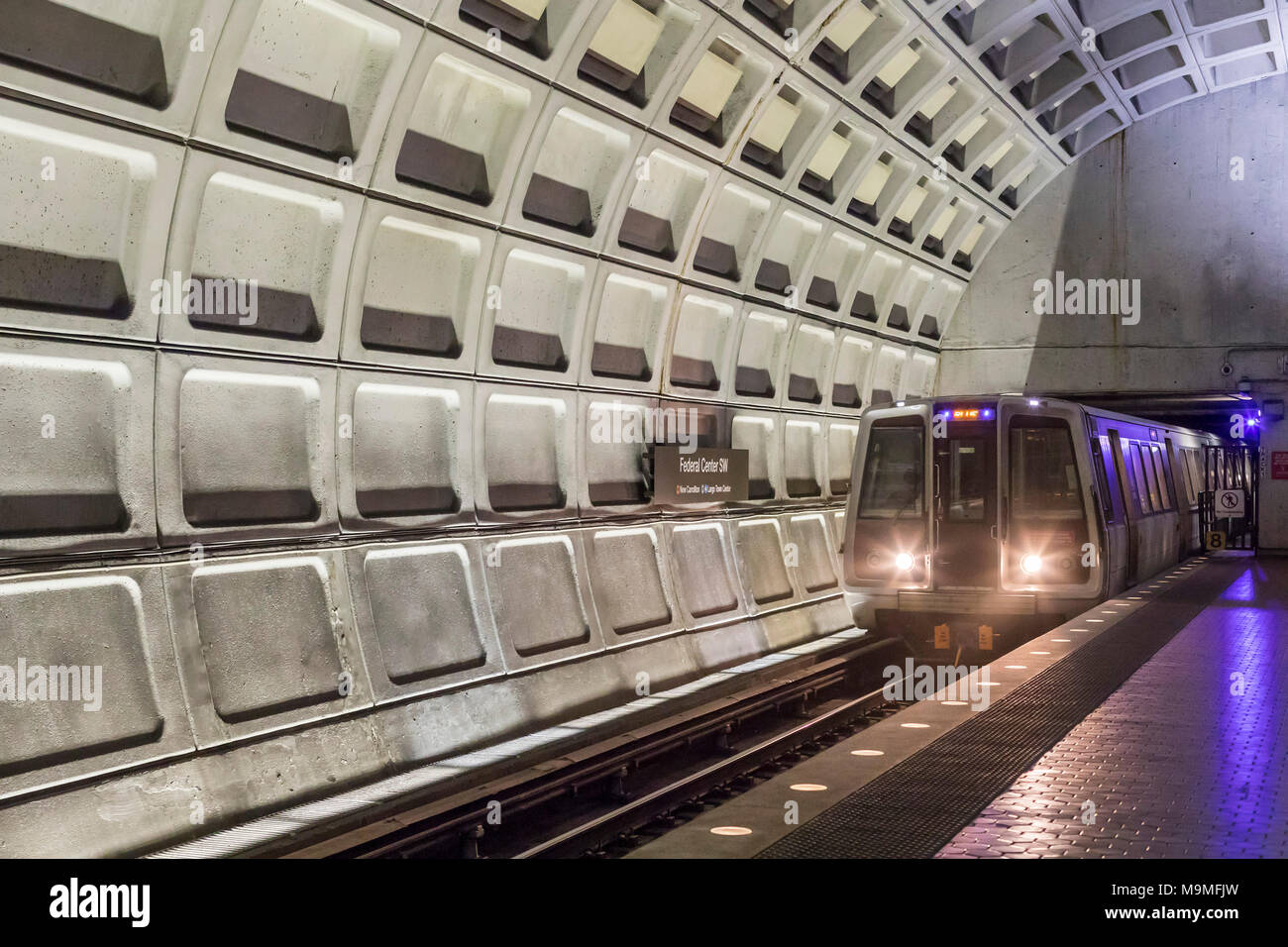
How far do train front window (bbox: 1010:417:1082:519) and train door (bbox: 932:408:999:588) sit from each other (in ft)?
0.80

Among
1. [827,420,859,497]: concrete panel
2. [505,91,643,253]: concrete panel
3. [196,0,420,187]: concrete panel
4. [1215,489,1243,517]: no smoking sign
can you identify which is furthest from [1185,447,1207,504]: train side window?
[196,0,420,187]: concrete panel

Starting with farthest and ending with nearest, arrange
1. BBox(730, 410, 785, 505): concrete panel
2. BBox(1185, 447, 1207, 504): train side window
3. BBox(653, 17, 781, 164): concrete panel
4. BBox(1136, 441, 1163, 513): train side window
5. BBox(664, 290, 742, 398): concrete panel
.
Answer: BBox(1185, 447, 1207, 504): train side window, BBox(1136, 441, 1163, 513): train side window, BBox(730, 410, 785, 505): concrete panel, BBox(664, 290, 742, 398): concrete panel, BBox(653, 17, 781, 164): concrete panel

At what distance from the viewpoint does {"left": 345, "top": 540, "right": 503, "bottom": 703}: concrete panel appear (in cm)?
830

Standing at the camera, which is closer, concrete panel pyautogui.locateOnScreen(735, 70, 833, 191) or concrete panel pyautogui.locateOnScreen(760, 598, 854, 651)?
concrete panel pyautogui.locateOnScreen(735, 70, 833, 191)

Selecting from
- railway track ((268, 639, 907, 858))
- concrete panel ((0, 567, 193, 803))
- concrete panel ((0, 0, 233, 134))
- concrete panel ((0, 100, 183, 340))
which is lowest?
railway track ((268, 639, 907, 858))

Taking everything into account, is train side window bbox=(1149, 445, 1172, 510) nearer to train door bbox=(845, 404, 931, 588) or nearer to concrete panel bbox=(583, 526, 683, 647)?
train door bbox=(845, 404, 931, 588)

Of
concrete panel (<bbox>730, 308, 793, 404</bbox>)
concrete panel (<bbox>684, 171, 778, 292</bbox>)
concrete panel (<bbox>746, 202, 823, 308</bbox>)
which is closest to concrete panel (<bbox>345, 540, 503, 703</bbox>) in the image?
concrete panel (<bbox>684, 171, 778, 292</bbox>)

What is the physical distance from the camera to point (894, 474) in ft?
43.9

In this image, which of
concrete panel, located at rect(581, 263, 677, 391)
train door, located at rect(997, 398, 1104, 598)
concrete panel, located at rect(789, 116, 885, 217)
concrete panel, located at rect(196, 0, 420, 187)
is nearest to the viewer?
concrete panel, located at rect(196, 0, 420, 187)

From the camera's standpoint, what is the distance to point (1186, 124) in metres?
19.2

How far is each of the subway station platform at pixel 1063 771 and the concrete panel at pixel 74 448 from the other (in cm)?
341

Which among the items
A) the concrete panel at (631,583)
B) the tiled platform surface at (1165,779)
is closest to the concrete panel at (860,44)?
the concrete panel at (631,583)

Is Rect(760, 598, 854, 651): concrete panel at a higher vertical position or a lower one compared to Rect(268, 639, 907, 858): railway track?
higher
